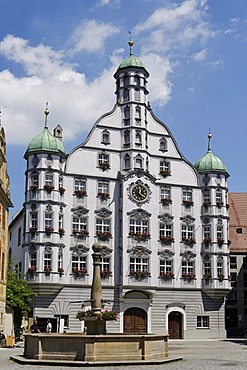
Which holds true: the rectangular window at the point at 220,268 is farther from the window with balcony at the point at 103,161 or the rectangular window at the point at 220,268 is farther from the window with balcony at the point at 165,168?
the window with balcony at the point at 103,161

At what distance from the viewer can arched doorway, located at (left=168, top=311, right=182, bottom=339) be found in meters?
59.4

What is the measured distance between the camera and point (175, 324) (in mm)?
59750

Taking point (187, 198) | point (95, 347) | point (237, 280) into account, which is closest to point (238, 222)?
point (237, 280)

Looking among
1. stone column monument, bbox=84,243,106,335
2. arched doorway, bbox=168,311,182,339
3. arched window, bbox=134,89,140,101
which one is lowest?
arched doorway, bbox=168,311,182,339

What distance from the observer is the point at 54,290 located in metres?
55.4

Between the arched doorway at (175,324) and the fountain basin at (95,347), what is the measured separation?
1382 inches

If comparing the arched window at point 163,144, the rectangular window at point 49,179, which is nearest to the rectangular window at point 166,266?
the arched window at point 163,144

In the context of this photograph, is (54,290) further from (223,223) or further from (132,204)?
(223,223)

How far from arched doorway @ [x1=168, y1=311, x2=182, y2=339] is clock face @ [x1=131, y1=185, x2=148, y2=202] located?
1169cm

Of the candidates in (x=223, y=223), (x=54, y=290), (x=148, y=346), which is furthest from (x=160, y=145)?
(x=148, y=346)

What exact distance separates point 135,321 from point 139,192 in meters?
12.5

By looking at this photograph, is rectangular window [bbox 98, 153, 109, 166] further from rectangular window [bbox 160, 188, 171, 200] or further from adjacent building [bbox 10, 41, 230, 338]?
rectangular window [bbox 160, 188, 171, 200]

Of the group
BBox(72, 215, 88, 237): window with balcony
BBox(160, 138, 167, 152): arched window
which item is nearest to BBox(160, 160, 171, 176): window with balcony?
BBox(160, 138, 167, 152): arched window

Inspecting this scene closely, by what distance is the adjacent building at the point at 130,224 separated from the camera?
56625mm
